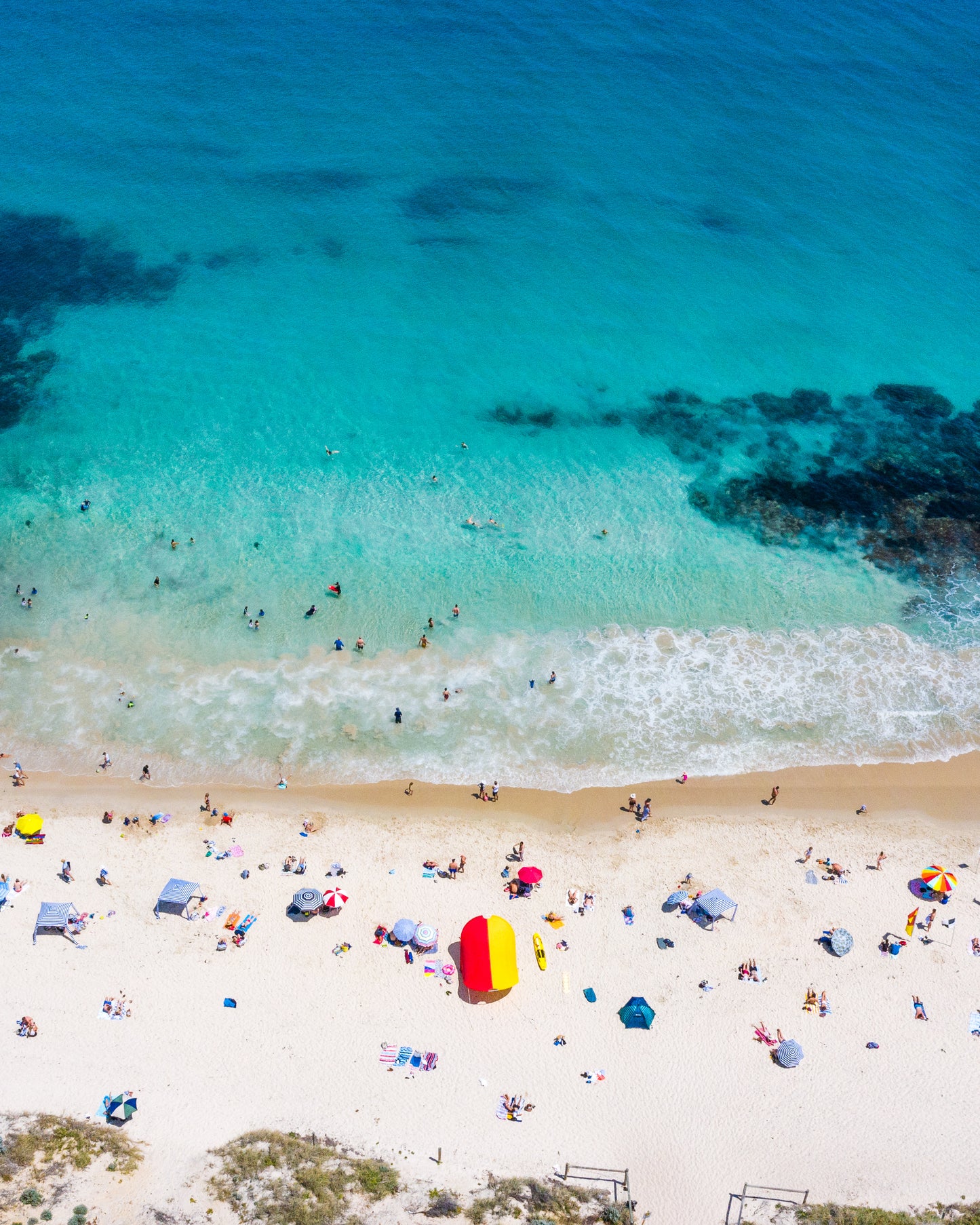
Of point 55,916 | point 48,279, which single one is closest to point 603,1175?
point 55,916

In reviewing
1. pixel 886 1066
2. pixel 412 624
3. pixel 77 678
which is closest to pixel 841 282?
pixel 412 624

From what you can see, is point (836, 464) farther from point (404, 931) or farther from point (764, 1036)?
point (404, 931)

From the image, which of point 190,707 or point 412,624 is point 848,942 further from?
point 190,707

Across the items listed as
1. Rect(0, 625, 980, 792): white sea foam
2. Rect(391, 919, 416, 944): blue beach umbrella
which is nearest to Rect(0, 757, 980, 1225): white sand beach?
Rect(391, 919, 416, 944): blue beach umbrella

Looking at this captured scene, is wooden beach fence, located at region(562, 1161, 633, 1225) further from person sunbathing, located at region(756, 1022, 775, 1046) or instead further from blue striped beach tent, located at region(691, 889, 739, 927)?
blue striped beach tent, located at region(691, 889, 739, 927)

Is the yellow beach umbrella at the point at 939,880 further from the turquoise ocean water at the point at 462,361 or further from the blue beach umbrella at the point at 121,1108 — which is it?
the blue beach umbrella at the point at 121,1108
